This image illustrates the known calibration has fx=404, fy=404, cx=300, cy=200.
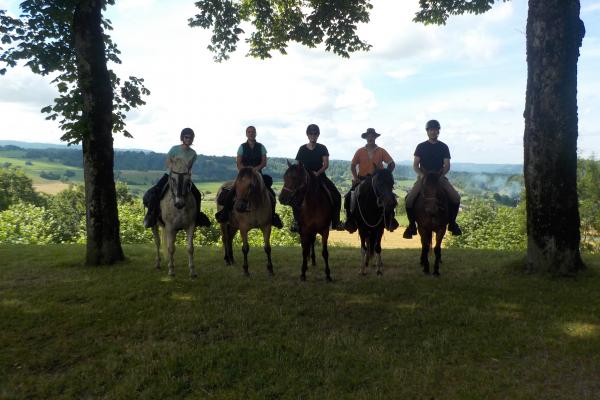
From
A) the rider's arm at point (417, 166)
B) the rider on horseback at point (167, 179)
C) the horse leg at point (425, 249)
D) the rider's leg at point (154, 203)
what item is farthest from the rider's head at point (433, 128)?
the rider's leg at point (154, 203)

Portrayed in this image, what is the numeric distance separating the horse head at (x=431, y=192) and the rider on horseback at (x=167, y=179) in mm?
5845

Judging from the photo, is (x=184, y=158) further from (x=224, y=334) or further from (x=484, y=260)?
(x=484, y=260)

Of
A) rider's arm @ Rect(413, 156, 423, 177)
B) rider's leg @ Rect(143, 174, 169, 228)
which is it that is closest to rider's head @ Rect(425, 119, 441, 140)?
rider's arm @ Rect(413, 156, 423, 177)

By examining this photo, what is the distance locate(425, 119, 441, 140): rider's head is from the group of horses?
1118mm

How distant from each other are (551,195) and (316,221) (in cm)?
537

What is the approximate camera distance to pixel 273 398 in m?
4.70

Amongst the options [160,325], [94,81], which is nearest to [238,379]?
[160,325]

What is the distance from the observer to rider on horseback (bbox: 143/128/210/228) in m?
10.1

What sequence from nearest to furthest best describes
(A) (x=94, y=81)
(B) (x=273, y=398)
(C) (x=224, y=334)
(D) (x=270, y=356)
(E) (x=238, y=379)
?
(B) (x=273, y=398), (E) (x=238, y=379), (D) (x=270, y=356), (C) (x=224, y=334), (A) (x=94, y=81)

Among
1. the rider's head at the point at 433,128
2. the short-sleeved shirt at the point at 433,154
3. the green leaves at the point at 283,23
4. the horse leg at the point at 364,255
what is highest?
the green leaves at the point at 283,23

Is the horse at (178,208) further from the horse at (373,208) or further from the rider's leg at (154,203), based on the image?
the horse at (373,208)

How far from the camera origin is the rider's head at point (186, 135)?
10250 millimetres

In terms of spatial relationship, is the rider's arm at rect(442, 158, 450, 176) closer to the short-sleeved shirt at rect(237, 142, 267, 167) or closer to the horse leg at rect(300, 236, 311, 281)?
the horse leg at rect(300, 236, 311, 281)

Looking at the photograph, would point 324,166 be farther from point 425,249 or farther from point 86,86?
point 86,86
